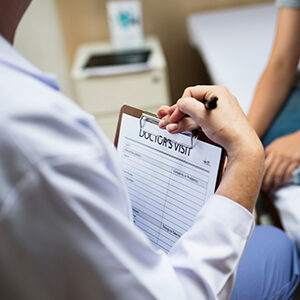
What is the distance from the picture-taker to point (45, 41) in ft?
6.43

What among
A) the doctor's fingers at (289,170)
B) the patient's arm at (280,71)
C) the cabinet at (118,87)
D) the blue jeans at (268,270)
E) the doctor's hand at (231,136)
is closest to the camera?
the doctor's hand at (231,136)

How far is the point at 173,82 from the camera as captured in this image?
6.79 feet

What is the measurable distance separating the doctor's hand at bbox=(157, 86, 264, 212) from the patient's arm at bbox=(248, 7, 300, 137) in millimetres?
399

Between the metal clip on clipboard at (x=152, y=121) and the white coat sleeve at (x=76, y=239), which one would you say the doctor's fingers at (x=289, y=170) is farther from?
the white coat sleeve at (x=76, y=239)

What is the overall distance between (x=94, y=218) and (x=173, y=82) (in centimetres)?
176

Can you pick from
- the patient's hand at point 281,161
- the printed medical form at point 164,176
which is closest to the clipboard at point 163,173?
the printed medical form at point 164,176

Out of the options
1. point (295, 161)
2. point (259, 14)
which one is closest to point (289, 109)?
point (295, 161)

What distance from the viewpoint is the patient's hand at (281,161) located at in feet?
2.60

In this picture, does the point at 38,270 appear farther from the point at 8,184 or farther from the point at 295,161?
the point at 295,161

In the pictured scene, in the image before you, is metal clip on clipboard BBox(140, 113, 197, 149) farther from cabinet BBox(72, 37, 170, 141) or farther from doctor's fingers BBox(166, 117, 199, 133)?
cabinet BBox(72, 37, 170, 141)

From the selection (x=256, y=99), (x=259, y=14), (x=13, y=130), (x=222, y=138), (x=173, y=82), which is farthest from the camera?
(x=173, y=82)

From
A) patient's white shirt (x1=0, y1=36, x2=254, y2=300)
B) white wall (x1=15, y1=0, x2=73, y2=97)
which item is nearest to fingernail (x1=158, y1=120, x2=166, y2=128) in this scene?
patient's white shirt (x1=0, y1=36, x2=254, y2=300)

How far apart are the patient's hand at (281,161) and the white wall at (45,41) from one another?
136cm

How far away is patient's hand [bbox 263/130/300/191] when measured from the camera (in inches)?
31.2
